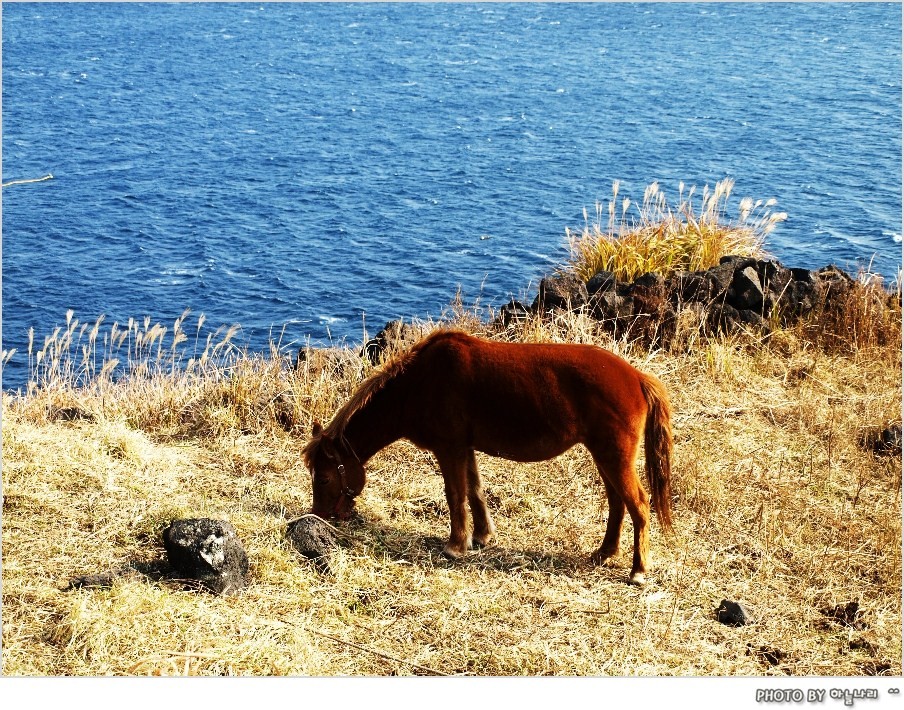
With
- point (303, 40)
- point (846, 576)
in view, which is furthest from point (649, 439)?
point (303, 40)

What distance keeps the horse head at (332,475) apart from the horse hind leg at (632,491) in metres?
1.65

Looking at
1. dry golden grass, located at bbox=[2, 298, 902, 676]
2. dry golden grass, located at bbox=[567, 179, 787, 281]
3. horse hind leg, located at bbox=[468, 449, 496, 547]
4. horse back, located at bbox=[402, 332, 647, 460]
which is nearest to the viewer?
dry golden grass, located at bbox=[2, 298, 902, 676]

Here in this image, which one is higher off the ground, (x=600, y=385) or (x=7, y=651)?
(x=600, y=385)

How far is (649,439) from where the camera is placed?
6555 mm

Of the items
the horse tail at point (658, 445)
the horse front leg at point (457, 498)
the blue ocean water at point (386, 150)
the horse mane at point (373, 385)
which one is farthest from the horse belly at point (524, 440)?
the blue ocean water at point (386, 150)

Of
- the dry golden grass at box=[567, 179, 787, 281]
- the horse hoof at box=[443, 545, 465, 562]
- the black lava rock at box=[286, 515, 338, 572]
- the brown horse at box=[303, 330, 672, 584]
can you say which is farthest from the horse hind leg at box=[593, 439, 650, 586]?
the dry golden grass at box=[567, 179, 787, 281]

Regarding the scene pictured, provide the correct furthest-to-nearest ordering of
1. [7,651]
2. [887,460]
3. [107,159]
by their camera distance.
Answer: [107,159], [887,460], [7,651]

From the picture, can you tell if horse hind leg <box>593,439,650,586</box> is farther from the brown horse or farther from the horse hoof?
the horse hoof

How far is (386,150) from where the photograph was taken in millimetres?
30172

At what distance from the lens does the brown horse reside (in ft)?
20.6

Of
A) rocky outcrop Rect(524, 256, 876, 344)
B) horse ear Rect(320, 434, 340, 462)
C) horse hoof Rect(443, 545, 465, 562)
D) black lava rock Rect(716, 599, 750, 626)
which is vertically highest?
rocky outcrop Rect(524, 256, 876, 344)

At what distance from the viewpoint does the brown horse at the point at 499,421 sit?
6289mm

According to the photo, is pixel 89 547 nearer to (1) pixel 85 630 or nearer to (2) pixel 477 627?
(1) pixel 85 630

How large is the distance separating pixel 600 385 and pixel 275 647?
248cm
